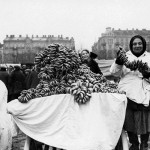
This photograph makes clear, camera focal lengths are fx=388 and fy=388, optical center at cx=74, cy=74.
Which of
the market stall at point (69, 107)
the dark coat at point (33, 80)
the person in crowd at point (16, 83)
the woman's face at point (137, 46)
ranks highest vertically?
the woman's face at point (137, 46)

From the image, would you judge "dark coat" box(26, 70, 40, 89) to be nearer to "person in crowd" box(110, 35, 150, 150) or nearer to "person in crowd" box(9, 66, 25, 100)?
"person in crowd" box(9, 66, 25, 100)

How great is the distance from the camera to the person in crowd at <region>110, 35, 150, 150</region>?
478cm

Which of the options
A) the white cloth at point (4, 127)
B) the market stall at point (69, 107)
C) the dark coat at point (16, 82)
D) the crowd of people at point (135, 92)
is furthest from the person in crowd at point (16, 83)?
the market stall at point (69, 107)

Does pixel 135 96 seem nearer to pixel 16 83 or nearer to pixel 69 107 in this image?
pixel 69 107

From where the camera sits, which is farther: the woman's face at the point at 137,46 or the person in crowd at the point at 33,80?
the person in crowd at the point at 33,80

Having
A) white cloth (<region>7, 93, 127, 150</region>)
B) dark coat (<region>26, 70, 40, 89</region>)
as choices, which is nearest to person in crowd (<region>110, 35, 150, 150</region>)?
white cloth (<region>7, 93, 127, 150</region>)

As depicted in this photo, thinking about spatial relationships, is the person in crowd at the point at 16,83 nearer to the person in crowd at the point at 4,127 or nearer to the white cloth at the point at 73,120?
the person in crowd at the point at 4,127

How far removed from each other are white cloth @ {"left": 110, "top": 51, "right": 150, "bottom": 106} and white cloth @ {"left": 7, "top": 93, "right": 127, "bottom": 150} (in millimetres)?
910

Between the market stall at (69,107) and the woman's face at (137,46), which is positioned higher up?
the woman's face at (137,46)

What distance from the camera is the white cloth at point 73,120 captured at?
12.3 feet

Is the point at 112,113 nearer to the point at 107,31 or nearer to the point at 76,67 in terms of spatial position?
the point at 76,67

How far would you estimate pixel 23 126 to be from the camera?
4.02 meters

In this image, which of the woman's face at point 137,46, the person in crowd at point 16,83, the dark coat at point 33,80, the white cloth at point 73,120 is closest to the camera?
the white cloth at point 73,120

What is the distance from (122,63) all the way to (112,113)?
1031 millimetres
